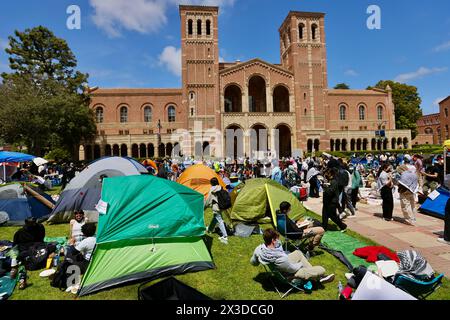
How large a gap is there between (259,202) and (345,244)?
2644 millimetres

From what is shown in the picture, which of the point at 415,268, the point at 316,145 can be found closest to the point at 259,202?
the point at 415,268

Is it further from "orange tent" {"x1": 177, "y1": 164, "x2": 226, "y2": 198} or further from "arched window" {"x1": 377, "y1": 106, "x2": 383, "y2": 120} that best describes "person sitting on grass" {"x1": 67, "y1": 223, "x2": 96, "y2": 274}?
"arched window" {"x1": 377, "y1": 106, "x2": 383, "y2": 120}

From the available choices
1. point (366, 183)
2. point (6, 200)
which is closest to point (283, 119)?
point (366, 183)

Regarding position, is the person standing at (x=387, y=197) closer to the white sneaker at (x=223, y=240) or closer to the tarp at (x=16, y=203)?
the white sneaker at (x=223, y=240)

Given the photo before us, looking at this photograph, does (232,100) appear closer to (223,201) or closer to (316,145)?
(316,145)

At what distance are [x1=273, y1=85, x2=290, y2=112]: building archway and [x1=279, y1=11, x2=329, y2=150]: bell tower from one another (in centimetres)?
299

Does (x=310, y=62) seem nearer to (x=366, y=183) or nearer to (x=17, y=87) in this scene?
(x=366, y=183)

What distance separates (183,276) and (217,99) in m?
33.5

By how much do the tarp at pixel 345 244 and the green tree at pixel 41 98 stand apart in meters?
24.9

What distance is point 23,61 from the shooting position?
3106 centimetres

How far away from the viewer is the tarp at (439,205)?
813 centimetres

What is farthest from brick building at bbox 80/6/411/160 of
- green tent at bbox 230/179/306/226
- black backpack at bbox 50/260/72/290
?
black backpack at bbox 50/260/72/290

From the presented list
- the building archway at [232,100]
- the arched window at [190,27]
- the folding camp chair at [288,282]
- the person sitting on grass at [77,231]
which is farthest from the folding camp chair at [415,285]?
the building archway at [232,100]

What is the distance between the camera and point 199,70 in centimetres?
3678
